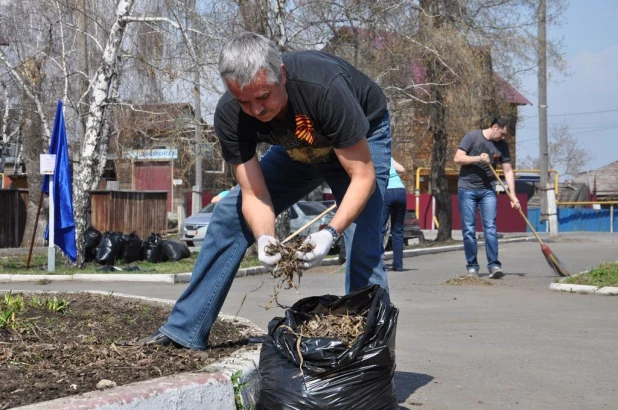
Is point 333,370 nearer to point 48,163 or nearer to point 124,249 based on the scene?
point 48,163

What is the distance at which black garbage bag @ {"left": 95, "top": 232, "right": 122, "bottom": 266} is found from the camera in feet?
52.4

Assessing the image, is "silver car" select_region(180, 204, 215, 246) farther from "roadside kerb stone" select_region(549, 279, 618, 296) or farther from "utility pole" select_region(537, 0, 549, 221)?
"roadside kerb stone" select_region(549, 279, 618, 296)

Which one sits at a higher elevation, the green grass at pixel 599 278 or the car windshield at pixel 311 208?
the car windshield at pixel 311 208

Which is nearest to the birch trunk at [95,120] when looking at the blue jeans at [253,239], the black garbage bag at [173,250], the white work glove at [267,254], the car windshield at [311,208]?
the black garbage bag at [173,250]

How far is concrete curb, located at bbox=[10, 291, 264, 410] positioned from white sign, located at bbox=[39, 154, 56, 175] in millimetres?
9642

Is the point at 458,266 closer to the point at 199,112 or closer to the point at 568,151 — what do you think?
the point at 199,112

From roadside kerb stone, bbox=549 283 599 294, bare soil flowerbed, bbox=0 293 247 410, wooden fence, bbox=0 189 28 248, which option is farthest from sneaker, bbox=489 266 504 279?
wooden fence, bbox=0 189 28 248

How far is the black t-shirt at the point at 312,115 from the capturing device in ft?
12.9

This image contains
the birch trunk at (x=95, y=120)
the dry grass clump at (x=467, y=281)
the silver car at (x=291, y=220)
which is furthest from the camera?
the silver car at (x=291, y=220)

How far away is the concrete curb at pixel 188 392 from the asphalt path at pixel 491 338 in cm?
85

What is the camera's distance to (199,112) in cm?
1970

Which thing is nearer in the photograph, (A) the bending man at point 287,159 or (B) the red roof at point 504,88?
(A) the bending man at point 287,159

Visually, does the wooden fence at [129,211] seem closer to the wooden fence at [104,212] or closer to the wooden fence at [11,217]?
the wooden fence at [104,212]

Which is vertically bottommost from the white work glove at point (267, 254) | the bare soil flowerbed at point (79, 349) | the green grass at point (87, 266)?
the green grass at point (87, 266)
